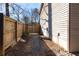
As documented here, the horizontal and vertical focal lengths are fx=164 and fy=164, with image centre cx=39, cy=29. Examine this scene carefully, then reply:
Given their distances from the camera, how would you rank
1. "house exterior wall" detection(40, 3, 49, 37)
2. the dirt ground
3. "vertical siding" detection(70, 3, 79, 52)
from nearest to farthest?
the dirt ground
"vertical siding" detection(70, 3, 79, 52)
"house exterior wall" detection(40, 3, 49, 37)

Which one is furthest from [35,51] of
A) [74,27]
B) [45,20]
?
[45,20]

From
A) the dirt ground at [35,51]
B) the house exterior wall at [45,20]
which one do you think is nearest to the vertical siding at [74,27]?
the dirt ground at [35,51]

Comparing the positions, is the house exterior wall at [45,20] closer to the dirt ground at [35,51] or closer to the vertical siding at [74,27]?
the dirt ground at [35,51]

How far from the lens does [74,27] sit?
178 inches

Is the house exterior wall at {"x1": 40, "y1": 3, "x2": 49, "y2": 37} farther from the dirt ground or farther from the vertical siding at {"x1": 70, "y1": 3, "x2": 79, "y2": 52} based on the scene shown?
the vertical siding at {"x1": 70, "y1": 3, "x2": 79, "y2": 52}

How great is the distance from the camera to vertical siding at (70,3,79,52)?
448 centimetres

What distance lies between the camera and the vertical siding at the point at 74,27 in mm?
4477

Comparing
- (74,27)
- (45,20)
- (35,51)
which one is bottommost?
(35,51)

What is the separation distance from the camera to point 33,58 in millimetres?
3428

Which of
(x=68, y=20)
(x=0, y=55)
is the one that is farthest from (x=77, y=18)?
(x=0, y=55)

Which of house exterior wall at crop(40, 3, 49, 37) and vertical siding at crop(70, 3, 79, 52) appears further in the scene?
house exterior wall at crop(40, 3, 49, 37)

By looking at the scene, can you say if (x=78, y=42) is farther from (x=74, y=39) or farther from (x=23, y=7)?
(x=23, y=7)

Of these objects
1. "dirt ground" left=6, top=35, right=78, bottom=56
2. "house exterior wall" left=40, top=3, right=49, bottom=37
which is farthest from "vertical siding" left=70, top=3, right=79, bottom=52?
"house exterior wall" left=40, top=3, right=49, bottom=37

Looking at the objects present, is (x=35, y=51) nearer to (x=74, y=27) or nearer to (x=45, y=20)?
(x=74, y=27)
